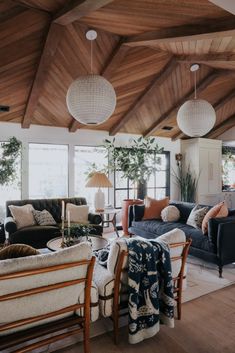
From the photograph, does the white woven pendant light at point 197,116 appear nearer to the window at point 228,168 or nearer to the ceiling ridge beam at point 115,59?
the ceiling ridge beam at point 115,59

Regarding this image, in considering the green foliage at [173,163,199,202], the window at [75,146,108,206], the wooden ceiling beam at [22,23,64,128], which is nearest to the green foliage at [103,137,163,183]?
the window at [75,146,108,206]

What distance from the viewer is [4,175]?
5082 mm

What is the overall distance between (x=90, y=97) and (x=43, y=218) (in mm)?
3001

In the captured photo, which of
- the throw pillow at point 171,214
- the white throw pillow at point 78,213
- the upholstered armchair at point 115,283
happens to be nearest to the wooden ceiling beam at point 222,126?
the throw pillow at point 171,214

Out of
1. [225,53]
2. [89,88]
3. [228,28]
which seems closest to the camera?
[89,88]

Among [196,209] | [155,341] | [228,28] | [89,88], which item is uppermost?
[228,28]

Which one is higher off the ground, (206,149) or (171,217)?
(206,149)

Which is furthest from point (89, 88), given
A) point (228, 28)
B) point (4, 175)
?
point (4, 175)

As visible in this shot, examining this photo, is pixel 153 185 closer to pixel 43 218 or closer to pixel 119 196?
pixel 119 196

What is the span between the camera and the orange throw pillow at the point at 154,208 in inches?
204

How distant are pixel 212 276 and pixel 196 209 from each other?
4.22 ft

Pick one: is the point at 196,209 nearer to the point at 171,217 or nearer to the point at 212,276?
the point at 171,217

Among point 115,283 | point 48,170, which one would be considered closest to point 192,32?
point 115,283

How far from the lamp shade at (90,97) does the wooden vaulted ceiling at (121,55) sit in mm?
860
